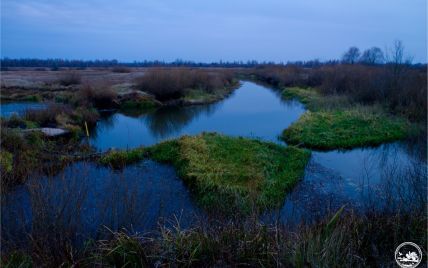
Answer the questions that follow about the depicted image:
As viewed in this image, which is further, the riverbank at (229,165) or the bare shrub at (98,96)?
the bare shrub at (98,96)

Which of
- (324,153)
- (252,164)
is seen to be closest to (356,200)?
(252,164)

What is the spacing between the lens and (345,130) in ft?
54.2

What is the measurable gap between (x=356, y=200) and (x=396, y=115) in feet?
42.2

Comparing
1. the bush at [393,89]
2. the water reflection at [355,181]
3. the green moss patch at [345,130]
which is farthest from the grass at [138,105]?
the water reflection at [355,181]

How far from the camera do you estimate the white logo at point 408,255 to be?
13.8ft

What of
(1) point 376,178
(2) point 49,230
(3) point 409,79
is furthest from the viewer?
(3) point 409,79

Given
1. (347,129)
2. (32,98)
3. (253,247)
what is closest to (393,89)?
(347,129)

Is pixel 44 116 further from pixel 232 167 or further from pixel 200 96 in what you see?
pixel 200 96

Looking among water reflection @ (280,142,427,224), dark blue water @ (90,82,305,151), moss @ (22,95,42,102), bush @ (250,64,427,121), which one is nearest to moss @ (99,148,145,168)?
dark blue water @ (90,82,305,151)

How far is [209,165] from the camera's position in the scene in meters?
10.9

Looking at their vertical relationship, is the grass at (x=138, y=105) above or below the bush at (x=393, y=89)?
below

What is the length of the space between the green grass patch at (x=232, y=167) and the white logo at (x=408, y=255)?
3.09 metres

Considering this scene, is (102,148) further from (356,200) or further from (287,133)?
(356,200)

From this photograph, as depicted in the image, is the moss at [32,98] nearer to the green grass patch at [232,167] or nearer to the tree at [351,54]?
the green grass patch at [232,167]
